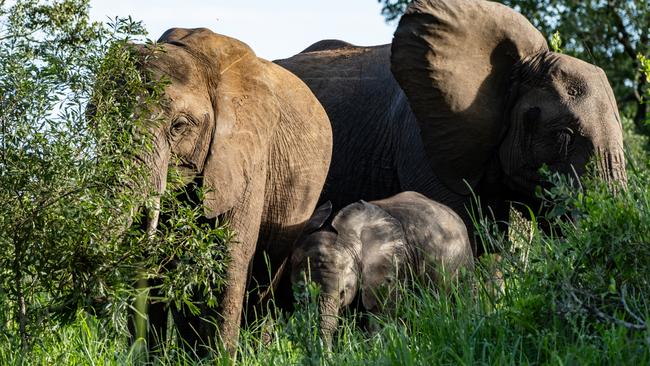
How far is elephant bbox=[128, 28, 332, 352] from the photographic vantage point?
657cm

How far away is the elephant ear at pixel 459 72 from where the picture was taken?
877 centimetres

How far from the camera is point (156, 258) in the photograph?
18.8 feet

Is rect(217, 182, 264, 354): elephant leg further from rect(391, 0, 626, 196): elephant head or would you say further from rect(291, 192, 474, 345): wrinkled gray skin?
rect(391, 0, 626, 196): elephant head

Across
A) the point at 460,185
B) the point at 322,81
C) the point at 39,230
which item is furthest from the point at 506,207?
the point at 39,230

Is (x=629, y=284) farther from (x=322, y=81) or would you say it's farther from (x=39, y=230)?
(x=322, y=81)

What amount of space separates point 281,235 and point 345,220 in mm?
694

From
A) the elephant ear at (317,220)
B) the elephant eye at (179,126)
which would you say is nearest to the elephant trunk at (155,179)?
the elephant eye at (179,126)

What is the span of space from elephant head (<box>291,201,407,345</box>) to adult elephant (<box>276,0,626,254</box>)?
1510 millimetres

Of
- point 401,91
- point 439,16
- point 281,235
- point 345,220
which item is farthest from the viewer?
point 401,91

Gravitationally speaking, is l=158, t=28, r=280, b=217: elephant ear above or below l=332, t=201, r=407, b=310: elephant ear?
above

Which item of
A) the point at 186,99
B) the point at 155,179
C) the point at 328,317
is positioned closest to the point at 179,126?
the point at 186,99

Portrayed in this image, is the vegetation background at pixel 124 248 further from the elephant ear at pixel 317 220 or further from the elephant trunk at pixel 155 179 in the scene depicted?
the elephant ear at pixel 317 220

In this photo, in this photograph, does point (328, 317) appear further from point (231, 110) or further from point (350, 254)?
point (231, 110)

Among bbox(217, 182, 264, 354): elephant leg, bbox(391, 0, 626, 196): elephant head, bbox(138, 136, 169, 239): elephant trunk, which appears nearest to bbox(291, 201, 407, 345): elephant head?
bbox(217, 182, 264, 354): elephant leg
